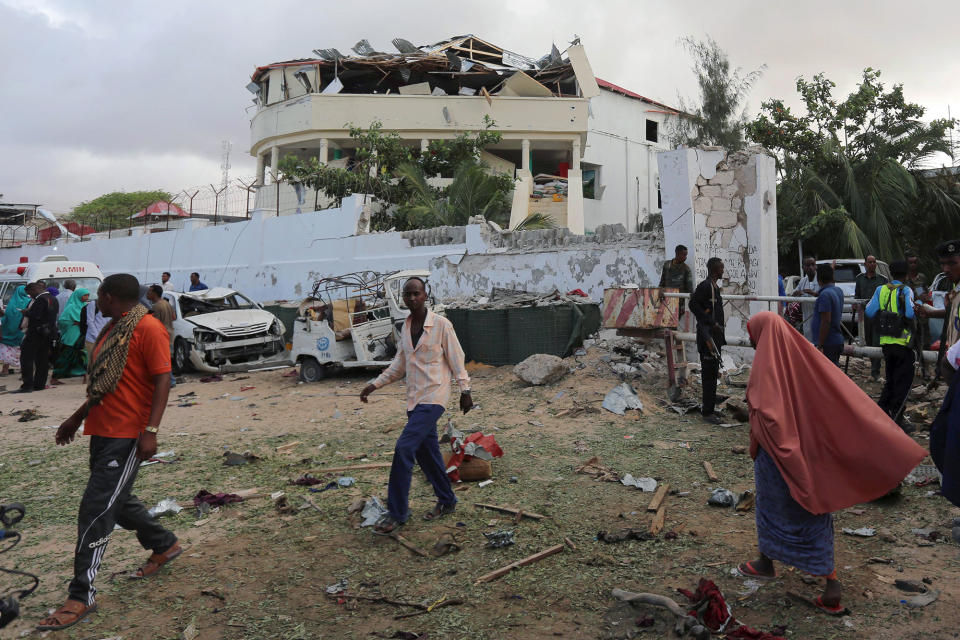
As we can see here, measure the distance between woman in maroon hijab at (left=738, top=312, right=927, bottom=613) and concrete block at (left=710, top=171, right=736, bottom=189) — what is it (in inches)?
295

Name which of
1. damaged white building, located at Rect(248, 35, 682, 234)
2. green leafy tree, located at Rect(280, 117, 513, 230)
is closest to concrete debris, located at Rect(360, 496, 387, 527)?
green leafy tree, located at Rect(280, 117, 513, 230)

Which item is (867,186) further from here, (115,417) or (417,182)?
(115,417)

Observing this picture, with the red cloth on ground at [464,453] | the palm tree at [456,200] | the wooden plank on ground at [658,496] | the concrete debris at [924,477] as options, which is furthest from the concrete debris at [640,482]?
the palm tree at [456,200]

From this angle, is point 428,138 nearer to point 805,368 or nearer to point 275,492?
point 275,492

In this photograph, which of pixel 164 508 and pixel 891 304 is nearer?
pixel 164 508

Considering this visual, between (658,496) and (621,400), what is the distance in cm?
314

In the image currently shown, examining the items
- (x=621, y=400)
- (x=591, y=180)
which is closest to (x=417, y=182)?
(x=621, y=400)

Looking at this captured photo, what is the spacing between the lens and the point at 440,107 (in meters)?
28.7

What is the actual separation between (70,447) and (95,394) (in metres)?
4.64

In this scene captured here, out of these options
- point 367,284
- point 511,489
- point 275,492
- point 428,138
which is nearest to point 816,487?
point 511,489

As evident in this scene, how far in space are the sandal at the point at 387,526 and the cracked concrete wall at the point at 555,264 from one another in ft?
25.6

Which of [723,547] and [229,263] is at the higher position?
[229,263]

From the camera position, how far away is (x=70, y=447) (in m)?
7.38

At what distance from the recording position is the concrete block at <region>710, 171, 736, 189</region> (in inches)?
404
